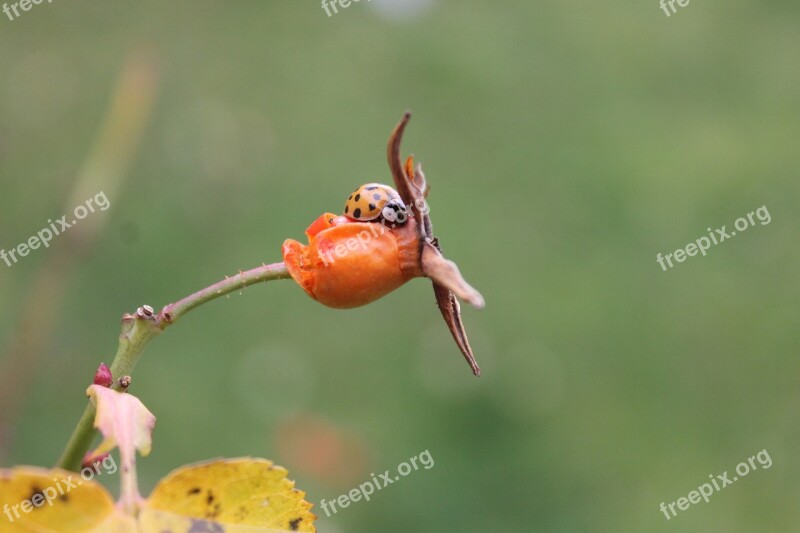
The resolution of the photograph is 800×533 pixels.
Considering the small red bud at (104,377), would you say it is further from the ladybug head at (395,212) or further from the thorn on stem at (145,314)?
the ladybug head at (395,212)

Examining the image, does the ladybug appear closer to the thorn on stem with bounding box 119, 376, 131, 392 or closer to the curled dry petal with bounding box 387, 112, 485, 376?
the curled dry petal with bounding box 387, 112, 485, 376

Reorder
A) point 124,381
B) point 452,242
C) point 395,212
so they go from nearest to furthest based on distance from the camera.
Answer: point 124,381, point 395,212, point 452,242

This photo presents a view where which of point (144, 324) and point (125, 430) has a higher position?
point (144, 324)

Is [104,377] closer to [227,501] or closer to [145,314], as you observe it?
[145,314]

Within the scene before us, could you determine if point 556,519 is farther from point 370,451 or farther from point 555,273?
point 555,273

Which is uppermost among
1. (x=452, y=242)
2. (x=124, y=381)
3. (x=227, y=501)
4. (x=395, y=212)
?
(x=452, y=242)

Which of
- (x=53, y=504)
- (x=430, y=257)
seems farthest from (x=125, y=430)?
(x=430, y=257)

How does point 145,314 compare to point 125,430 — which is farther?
point 145,314

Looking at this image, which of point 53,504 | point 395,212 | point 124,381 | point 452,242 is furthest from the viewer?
point 452,242
